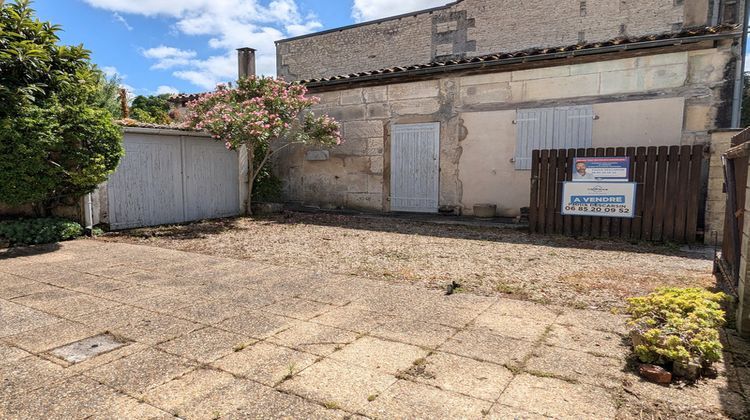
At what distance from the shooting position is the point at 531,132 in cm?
943

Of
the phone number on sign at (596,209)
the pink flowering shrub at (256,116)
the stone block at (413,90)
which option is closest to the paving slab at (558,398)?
the phone number on sign at (596,209)

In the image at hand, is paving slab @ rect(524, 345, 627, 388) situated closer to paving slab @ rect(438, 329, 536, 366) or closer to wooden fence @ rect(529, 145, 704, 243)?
paving slab @ rect(438, 329, 536, 366)

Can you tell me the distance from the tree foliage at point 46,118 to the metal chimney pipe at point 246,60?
889 centimetres

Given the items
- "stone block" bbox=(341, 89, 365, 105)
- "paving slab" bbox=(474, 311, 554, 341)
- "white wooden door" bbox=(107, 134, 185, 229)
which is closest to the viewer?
"paving slab" bbox=(474, 311, 554, 341)

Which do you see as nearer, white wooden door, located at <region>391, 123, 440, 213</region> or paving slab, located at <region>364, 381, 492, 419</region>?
paving slab, located at <region>364, 381, 492, 419</region>

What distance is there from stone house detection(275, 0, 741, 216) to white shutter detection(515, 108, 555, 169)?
0.07ft

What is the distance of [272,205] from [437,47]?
955 cm

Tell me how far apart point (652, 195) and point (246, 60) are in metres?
13.9

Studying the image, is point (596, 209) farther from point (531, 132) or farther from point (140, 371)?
point (140, 371)

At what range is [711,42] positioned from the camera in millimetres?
7777

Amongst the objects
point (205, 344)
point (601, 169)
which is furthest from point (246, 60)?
point (205, 344)

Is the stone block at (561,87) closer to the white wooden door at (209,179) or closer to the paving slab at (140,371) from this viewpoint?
the white wooden door at (209,179)

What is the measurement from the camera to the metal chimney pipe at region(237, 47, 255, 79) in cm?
1605

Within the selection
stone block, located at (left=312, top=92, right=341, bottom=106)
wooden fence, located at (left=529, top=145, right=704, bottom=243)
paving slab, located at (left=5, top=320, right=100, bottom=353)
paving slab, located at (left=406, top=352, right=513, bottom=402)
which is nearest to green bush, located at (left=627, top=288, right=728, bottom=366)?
paving slab, located at (left=406, top=352, right=513, bottom=402)
